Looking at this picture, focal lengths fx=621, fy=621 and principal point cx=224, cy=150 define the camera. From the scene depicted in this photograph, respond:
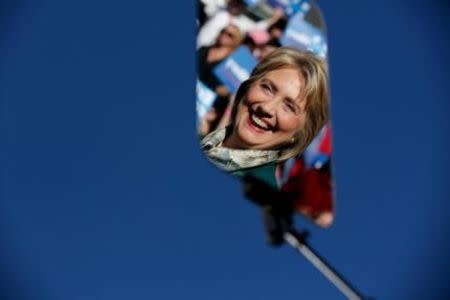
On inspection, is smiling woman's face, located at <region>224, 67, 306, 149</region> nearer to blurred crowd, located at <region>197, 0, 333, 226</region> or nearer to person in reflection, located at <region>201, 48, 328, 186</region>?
person in reflection, located at <region>201, 48, 328, 186</region>

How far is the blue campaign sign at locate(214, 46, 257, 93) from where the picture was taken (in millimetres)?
10039

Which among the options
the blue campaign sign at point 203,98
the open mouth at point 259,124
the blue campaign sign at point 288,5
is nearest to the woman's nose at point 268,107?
the open mouth at point 259,124

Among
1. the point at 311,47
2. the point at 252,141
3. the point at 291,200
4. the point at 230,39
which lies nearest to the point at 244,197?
the point at 291,200

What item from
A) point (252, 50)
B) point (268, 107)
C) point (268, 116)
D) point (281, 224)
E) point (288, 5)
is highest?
point (288, 5)

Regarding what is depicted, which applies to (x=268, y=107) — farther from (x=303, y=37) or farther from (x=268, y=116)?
(x=303, y=37)

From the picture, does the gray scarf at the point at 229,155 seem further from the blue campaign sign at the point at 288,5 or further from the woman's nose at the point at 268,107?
the blue campaign sign at the point at 288,5

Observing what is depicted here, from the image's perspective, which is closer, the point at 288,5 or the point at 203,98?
the point at 203,98

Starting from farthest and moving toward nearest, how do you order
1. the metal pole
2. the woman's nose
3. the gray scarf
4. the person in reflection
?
1. the woman's nose
2. the person in reflection
3. the gray scarf
4. the metal pole

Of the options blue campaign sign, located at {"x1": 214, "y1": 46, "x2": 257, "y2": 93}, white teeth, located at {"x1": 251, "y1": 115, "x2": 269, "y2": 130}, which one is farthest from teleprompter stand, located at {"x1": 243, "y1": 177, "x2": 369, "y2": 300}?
blue campaign sign, located at {"x1": 214, "y1": 46, "x2": 257, "y2": 93}

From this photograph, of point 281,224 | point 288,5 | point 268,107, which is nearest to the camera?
point 281,224

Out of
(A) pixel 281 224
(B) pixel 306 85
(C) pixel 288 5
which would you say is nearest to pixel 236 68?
(B) pixel 306 85

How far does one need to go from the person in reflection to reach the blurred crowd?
173mm

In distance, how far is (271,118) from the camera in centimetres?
1014

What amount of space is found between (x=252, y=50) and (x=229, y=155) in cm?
194
